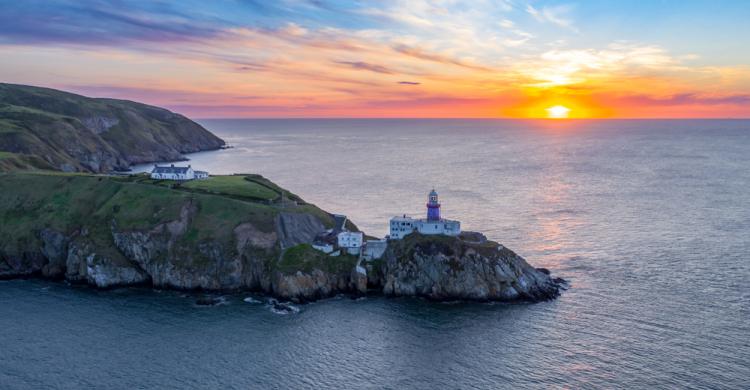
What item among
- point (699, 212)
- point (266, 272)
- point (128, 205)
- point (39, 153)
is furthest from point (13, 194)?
point (699, 212)

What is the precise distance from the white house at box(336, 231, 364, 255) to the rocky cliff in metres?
2.47

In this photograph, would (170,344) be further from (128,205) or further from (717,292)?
(717,292)

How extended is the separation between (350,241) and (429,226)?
13843 millimetres

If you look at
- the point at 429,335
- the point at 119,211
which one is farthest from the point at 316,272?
the point at 119,211

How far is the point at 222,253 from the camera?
90000 millimetres

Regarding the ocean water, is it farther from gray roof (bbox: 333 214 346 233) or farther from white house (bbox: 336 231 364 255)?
gray roof (bbox: 333 214 346 233)

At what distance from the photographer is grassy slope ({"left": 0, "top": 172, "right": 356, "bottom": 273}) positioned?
303ft

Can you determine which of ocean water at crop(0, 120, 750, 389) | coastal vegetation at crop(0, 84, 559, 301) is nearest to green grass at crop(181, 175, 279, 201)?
coastal vegetation at crop(0, 84, 559, 301)

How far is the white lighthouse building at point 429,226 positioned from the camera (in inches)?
3580

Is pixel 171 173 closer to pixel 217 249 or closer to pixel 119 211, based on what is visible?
pixel 119 211

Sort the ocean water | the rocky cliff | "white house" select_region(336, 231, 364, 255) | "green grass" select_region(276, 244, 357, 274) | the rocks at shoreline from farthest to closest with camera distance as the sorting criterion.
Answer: "white house" select_region(336, 231, 364, 255) < "green grass" select_region(276, 244, 357, 274) < the rocky cliff < the rocks at shoreline < the ocean water

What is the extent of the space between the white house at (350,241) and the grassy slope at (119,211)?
279cm

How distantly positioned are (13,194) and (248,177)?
4721 centimetres

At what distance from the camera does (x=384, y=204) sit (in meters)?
150
